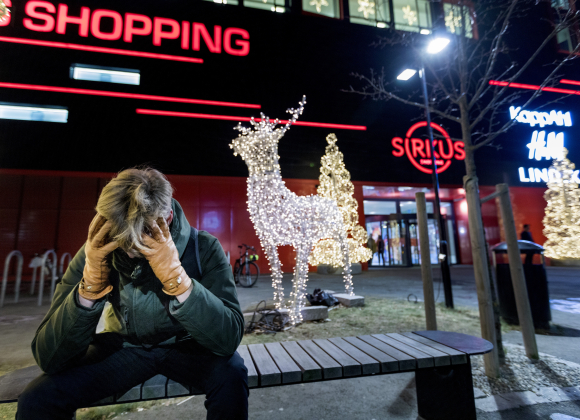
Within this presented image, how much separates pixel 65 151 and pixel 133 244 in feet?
38.5

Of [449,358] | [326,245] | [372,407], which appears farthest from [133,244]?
[326,245]

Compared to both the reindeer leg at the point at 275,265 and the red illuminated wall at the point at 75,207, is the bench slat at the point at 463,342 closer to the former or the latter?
the reindeer leg at the point at 275,265

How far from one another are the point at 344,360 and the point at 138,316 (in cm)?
110

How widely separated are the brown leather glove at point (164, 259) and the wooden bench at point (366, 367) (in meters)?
0.60

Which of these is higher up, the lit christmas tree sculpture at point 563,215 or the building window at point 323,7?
the building window at point 323,7

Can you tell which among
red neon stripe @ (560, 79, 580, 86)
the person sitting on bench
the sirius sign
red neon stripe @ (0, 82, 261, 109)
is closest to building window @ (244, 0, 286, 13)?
red neon stripe @ (0, 82, 261, 109)

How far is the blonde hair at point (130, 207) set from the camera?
119cm

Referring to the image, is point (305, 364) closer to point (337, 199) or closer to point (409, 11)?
point (337, 199)

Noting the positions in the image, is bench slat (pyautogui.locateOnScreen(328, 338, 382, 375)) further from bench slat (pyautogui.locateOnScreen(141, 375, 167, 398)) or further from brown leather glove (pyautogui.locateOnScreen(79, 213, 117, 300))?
brown leather glove (pyautogui.locateOnScreen(79, 213, 117, 300))

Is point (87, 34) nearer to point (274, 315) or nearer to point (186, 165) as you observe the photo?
point (186, 165)

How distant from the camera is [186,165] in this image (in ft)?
36.4

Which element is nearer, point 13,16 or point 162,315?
point 162,315

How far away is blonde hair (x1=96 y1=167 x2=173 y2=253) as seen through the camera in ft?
3.89

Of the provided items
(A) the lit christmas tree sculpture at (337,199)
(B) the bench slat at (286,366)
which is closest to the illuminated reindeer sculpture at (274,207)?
(B) the bench slat at (286,366)
